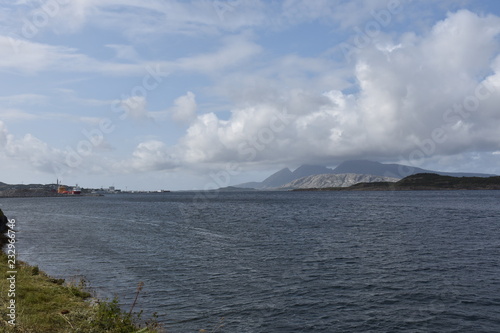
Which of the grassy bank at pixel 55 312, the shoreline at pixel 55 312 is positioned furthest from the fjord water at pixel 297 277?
the grassy bank at pixel 55 312

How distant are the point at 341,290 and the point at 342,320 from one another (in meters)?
7.05

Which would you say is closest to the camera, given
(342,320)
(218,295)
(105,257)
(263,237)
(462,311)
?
(342,320)

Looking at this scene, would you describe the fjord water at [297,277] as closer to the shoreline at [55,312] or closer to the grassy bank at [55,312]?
the shoreline at [55,312]

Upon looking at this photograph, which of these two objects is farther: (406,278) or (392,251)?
(392,251)

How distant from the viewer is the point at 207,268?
40.5 m

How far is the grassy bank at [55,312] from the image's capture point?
56.6 feet

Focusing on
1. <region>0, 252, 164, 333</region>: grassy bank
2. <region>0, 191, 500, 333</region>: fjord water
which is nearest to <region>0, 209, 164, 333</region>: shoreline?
<region>0, 252, 164, 333</region>: grassy bank

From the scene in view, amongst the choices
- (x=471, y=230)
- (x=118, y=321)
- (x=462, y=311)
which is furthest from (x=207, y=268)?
(x=471, y=230)

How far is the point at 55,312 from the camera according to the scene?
66.6ft

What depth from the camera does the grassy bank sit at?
17.3 meters

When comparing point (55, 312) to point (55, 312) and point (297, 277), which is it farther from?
point (297, 277)

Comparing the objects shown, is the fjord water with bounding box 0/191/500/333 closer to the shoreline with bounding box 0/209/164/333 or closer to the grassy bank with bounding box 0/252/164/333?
the shoreline with bounding box 0/209/164/333

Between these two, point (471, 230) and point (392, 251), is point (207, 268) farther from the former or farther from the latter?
point (471, 230)

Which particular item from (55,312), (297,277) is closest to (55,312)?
(55,312)
